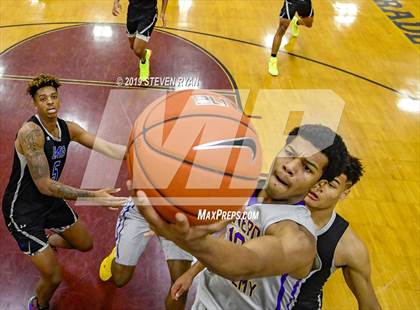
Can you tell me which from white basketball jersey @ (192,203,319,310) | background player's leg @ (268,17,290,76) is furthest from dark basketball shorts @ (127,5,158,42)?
white basketball jersey @ (192,203,319,310)

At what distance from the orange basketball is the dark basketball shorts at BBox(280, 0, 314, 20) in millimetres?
5319

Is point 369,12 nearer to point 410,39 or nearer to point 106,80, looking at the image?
point 410,39

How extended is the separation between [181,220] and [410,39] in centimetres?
840

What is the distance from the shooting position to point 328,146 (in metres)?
2.19

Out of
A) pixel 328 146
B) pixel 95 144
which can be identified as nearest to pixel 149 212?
pixel 328 146

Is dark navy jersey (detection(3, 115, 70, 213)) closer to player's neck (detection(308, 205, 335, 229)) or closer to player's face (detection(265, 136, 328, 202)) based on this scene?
player's face (detection(265, 136, 328, 202))

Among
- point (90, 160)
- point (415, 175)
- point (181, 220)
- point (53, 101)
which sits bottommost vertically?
point (90, 160)

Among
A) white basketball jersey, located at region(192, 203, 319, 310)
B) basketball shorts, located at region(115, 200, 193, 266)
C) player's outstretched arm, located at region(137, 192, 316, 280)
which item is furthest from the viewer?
basketball shorts, located at region(115, 200, 193, 266)

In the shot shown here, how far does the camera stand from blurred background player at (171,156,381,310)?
98.7 inches

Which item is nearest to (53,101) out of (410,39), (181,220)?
(181,220)

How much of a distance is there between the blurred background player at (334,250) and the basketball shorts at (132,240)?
0.96m

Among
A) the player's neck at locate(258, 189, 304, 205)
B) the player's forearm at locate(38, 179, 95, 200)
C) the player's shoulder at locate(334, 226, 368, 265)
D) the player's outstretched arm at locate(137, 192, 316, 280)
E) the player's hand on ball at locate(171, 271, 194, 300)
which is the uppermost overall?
the player's outstretched arm at locate(137, 192, 316, 280)

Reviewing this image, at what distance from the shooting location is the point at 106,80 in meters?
6.21

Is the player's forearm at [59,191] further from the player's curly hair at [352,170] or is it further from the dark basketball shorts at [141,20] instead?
the dark basketball shorts at [141,20]
